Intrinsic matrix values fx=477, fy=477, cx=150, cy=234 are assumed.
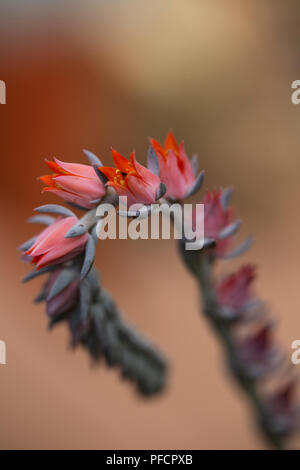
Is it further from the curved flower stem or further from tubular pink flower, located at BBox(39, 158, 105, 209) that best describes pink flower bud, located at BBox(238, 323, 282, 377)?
tubular pink flower, located at BBox(39, 158, 105, 209)

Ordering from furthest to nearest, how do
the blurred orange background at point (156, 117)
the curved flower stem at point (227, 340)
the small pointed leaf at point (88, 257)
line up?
the blurred orange background at point (156, 117) → the curved flower stem at point (227, 340) → the small pointed leaf at point (88, 257)

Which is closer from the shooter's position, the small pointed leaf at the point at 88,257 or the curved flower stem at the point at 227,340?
the small pointed leaf at the point at 88,257

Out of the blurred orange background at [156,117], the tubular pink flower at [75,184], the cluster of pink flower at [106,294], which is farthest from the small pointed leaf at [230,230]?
the blurred orange background at [156,117]

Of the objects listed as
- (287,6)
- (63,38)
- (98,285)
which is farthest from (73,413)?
(287,6)

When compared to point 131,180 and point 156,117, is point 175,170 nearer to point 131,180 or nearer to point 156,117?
point 131,180

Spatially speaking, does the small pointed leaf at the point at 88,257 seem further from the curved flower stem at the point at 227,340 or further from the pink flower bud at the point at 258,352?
the pink flower bud at the point at 258,352

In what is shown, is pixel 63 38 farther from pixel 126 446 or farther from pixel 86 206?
pixel 86 206

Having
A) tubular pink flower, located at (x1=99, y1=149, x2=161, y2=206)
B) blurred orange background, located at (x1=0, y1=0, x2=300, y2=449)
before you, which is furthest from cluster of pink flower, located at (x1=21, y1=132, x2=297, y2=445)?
blurred orange background, located at (x1=0, y1=0, x2=300, y2=449)

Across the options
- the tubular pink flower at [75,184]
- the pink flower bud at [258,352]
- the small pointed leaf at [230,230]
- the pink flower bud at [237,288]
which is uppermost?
the tubular pink flower at [75,184]
